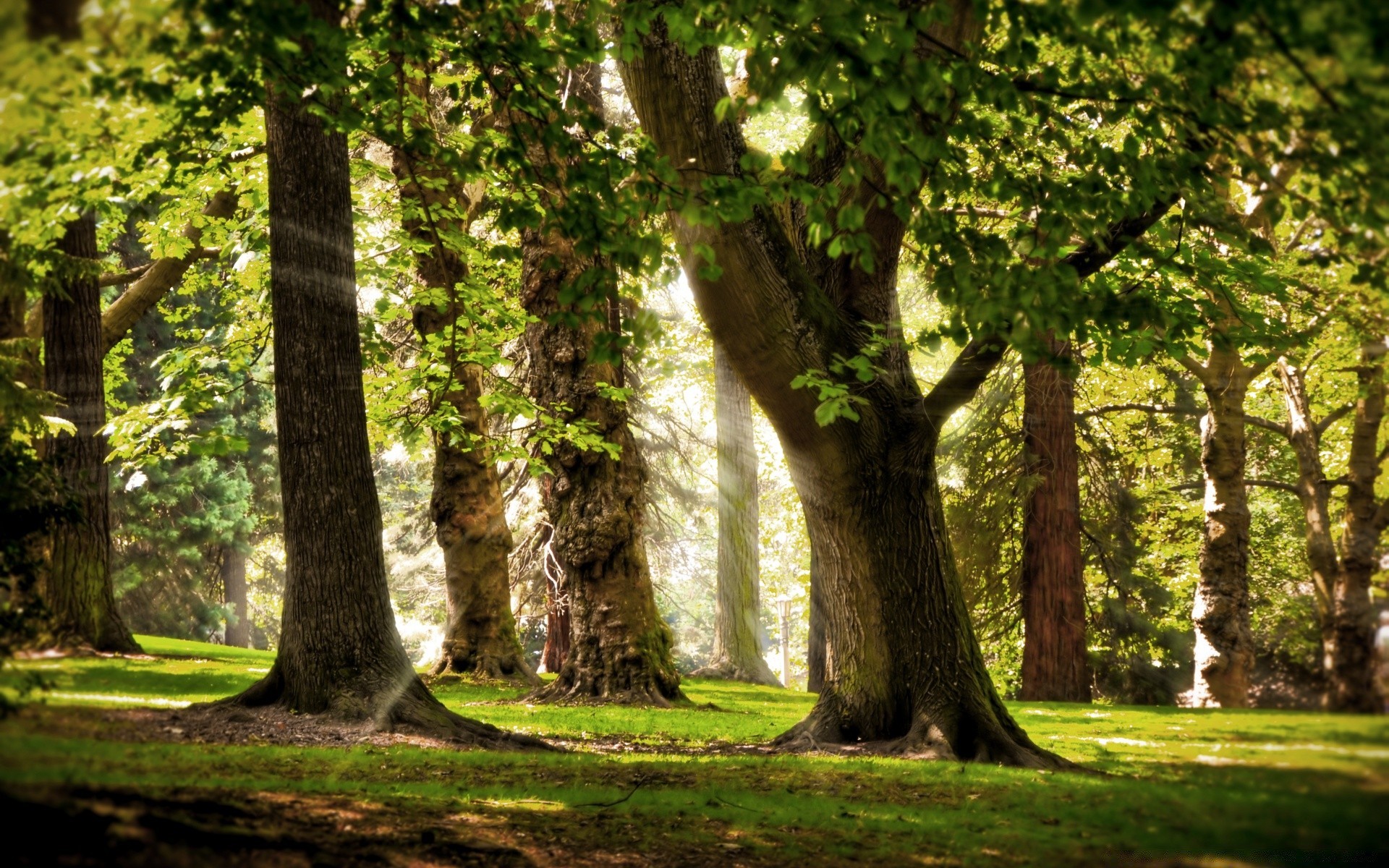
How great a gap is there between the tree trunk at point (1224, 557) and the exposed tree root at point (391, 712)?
4.71 metres

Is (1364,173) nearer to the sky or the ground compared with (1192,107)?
nearer to the ground

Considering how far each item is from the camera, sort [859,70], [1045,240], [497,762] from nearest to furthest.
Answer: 1. [859,70]
2. [1045,240]
3. [497,762]

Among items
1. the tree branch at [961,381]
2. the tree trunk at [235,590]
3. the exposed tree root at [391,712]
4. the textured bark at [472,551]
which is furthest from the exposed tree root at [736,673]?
the tree trunk at [235,590]

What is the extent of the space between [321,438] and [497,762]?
2890mm

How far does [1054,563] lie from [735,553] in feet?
23.5

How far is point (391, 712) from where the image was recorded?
697 centimetres

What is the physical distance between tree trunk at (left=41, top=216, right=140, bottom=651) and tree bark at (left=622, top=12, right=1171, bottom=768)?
3821mm

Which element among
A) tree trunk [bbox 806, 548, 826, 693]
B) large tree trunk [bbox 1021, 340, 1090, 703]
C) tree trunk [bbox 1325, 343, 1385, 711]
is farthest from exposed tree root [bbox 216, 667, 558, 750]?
large tree trunk [bbox 1021, 340, 1090, 703]

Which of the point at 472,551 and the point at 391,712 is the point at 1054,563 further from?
the point at 391,712

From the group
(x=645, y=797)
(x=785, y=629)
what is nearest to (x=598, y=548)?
(x=645, y=797)

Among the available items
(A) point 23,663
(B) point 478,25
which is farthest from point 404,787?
(B) point 478,25

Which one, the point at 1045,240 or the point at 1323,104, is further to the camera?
the point at 1045,240

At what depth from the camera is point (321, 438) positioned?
7.45m

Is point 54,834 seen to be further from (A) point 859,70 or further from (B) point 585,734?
(B) point 585,734
